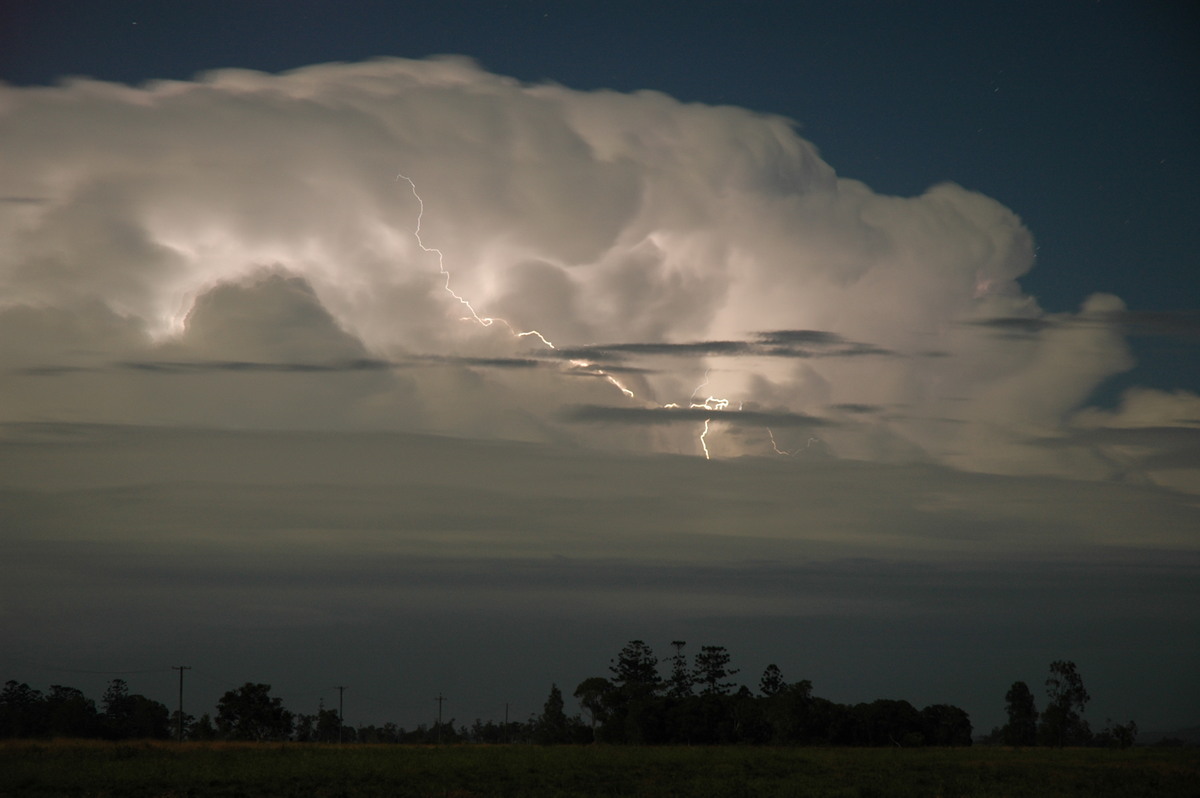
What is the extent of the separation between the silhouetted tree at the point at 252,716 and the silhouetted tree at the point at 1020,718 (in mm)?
77056

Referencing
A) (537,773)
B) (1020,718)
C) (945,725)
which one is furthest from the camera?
(1020,718)

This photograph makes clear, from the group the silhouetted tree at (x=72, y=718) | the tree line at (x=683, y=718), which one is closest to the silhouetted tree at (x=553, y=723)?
the tree line at (x=683, y=718)

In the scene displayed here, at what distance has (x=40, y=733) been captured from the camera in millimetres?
98688

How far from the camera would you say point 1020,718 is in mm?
119625

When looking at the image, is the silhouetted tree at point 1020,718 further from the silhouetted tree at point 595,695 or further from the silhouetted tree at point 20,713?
the silhouetted tree at point 20,713

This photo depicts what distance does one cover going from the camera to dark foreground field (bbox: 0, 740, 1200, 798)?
4122 cm

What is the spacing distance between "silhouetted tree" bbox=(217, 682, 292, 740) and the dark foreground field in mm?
31511

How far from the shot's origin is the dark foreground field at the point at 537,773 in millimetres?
41219

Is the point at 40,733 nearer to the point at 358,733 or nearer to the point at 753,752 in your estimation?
the point at 358,733

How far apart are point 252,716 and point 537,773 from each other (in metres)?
51.6

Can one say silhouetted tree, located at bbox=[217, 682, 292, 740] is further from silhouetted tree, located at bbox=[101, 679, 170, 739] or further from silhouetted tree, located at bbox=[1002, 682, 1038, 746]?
silhouetted tree, located at bbox=[1002, 682, 1038, 746]

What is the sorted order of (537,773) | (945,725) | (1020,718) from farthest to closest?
(1020,718) < (945,725) < (537,773)

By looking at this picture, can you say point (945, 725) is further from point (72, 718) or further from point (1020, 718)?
point (72, 718)

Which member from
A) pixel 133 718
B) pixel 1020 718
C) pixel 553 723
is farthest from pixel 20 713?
pixel 1020 718
